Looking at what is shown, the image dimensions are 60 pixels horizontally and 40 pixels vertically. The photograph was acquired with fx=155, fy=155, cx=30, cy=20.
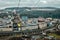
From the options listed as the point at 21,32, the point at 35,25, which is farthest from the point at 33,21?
the point at 21,32

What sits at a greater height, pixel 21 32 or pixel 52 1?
pixel 52 1

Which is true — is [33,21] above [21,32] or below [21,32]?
above

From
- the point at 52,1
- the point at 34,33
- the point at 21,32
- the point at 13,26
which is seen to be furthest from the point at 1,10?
the point at 52,1

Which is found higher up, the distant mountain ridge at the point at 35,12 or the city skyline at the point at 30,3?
the city skyline at the point at 30,3

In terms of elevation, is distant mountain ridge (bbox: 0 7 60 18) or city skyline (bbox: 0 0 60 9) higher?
city skyline (bbox: 0 0 60 9)

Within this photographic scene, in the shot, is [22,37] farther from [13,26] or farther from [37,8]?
[37,8]

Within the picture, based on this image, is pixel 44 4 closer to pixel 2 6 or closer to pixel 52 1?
pixel 52 1

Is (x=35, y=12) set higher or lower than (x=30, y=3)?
lower

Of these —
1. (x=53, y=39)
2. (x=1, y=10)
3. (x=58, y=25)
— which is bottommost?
(x=53, y=39)
